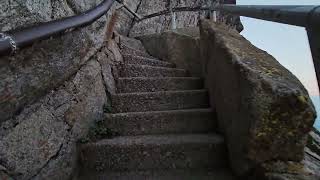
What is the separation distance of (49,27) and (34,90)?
0.42m

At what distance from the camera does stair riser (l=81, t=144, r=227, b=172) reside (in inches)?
98.0

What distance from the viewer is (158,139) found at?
2.66m

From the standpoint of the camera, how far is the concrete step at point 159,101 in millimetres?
3344

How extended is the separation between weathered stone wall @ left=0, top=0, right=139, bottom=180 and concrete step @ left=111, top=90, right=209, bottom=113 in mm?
318

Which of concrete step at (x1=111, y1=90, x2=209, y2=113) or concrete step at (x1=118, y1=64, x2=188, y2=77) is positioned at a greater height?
concrete step at (x1=118, y1=64, x2=188, y2=77)

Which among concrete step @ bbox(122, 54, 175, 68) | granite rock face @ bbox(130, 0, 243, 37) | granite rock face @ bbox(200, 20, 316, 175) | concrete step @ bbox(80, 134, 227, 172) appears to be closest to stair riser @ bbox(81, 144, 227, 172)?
concrete step @ bbox(80, 134, 227, 172)

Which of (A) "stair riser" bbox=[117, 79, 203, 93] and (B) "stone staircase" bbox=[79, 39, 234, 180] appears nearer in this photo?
(B) "stone staircase" bbox=[79, 39, 234, 180]

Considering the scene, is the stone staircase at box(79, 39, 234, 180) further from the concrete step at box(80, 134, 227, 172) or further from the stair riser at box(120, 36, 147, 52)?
Answer: the stair riser at box(120, 36, 147, 52)

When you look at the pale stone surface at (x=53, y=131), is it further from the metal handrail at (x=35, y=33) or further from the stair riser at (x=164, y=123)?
the metal handrail at (x=35, y=33)

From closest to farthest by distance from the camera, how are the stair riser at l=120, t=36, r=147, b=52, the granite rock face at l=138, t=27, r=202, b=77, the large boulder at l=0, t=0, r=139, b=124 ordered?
the large boulder at l=0, t=0, r=139, b=124 < the granite rock face at l=138, t=27, r=202, b=77 < the stair riser at l=120, t=36, r=147, b=52

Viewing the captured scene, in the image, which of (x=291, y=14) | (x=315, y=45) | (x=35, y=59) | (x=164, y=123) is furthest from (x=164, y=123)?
(x=315, y=45)

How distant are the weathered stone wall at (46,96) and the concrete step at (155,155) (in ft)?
0.60

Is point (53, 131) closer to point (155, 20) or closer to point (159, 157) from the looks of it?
point (159, 157)

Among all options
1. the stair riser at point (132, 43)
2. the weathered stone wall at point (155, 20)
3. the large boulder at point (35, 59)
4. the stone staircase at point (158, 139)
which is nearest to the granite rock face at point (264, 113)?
the stone staircase at point (158, 139)
